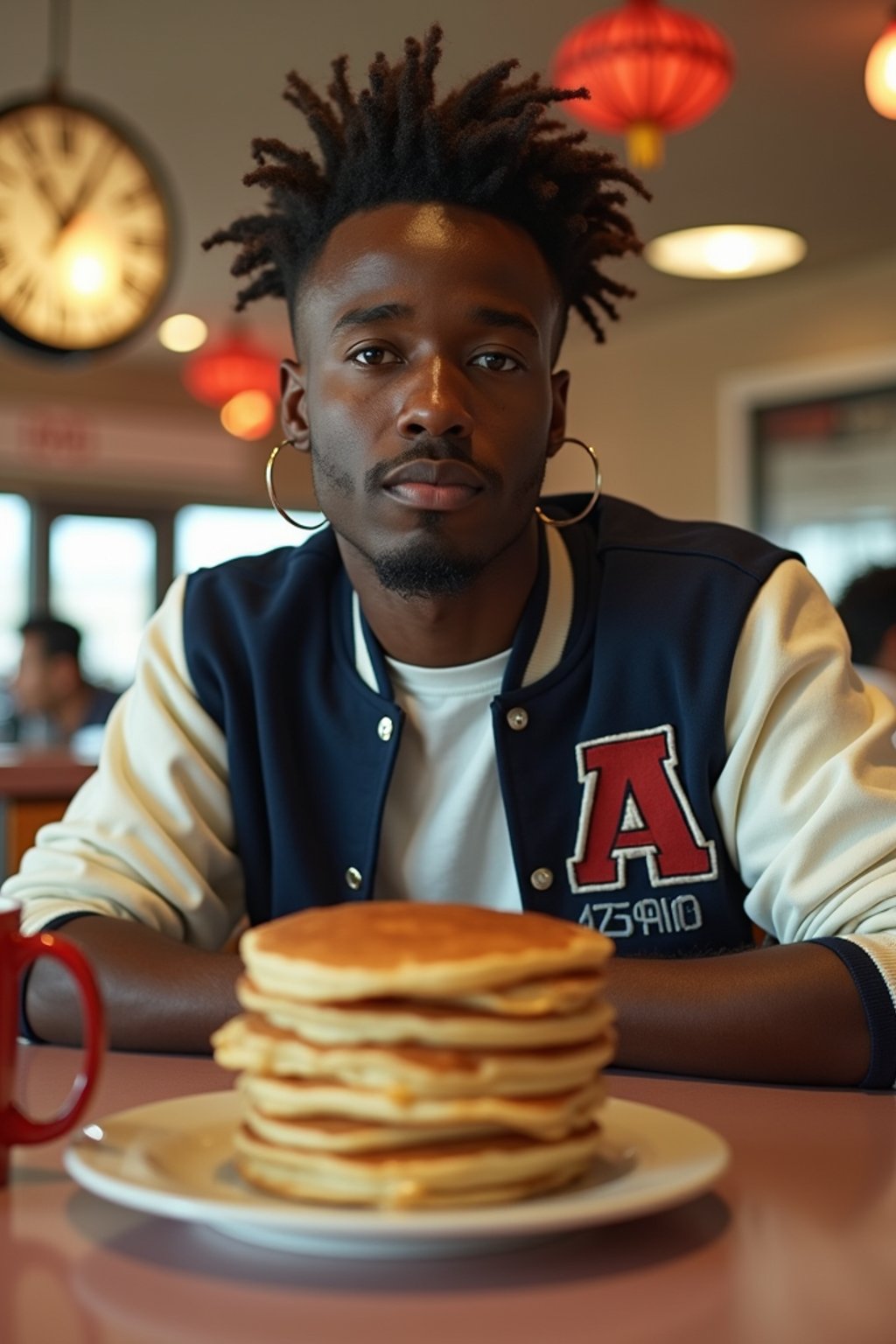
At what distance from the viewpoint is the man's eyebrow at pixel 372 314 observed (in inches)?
53.4

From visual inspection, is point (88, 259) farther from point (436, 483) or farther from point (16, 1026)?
point (16, 1026)

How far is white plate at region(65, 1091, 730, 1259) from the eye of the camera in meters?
0.61

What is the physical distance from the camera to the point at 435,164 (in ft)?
4.59

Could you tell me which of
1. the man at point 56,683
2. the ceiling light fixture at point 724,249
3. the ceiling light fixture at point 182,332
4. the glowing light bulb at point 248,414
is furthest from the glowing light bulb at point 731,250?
the ceiling light fixture at point 182,332

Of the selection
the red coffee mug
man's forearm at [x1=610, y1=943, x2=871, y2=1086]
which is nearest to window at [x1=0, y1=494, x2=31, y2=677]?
man's forearm at [x1=610, y1=943, x2=871, y2=1086]

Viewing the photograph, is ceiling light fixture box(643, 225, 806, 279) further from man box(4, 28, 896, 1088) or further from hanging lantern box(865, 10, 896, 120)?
man box(4, 28, 896, 1088)

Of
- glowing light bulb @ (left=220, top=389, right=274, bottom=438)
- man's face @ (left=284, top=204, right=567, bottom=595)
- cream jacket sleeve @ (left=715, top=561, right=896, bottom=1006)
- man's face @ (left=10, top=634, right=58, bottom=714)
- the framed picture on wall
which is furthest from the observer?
the framed picture on wall

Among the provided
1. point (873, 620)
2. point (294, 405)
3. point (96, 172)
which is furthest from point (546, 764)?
point (96, 172)

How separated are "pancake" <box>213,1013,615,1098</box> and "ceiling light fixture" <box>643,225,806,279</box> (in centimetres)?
453

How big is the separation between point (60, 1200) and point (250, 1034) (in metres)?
0.15

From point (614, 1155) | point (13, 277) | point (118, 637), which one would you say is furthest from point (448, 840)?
point (118, 637)

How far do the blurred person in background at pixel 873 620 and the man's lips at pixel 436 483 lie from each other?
6.31 feet

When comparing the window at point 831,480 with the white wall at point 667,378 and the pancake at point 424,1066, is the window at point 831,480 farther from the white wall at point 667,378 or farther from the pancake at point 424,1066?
the pancake at point 424,1066

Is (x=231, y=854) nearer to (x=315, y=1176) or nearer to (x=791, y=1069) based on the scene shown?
(x=791, y=1069)
